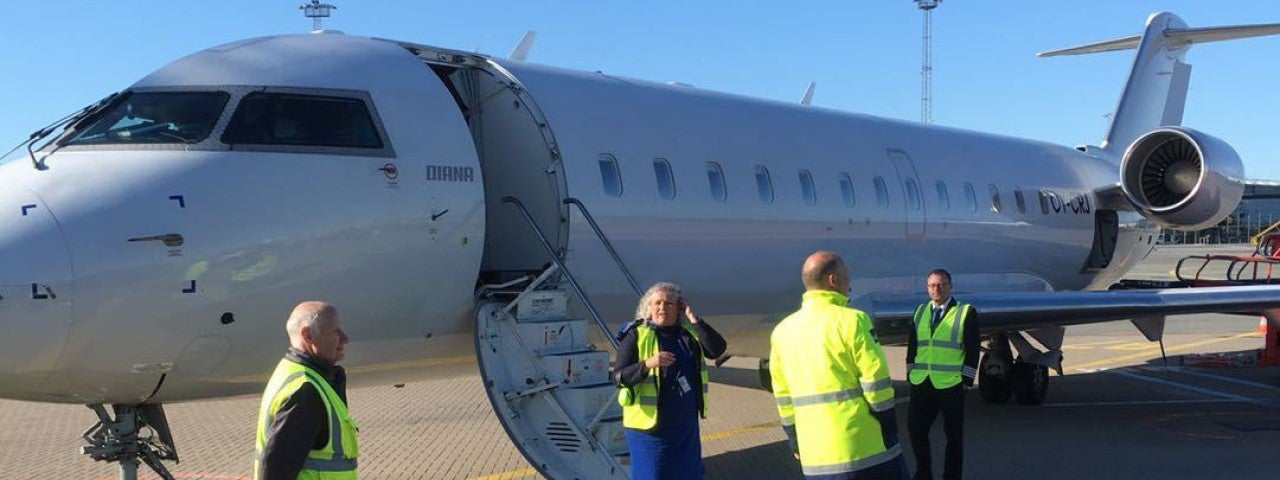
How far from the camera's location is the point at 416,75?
26.8 feet

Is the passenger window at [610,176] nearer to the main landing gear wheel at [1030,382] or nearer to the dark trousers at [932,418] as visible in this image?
the dark trousers at [932,418]

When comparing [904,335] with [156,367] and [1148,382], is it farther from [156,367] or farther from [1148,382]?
[156,367]

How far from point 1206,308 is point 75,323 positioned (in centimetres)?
1061

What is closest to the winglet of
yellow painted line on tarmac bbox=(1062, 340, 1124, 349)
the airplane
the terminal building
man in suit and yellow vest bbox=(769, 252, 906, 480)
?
the airplane

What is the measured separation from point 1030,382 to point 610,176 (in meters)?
7.18

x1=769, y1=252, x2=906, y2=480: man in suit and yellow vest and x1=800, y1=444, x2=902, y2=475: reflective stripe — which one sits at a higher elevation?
x1=769, y1=252, x2=906, y2=480: man in suit and yellow vest

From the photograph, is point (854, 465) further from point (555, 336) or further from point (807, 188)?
point (807, 188)

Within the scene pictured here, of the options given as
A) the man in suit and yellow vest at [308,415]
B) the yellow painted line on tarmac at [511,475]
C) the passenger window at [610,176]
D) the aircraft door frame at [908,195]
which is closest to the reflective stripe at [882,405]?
the man in suit and yellow vest at [308,415]

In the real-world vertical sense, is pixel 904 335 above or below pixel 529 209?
below

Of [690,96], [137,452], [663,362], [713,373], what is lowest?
[713,373]

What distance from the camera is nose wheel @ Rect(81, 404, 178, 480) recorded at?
6.74 meters

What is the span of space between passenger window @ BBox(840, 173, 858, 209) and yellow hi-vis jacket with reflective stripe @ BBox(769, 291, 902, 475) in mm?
7038

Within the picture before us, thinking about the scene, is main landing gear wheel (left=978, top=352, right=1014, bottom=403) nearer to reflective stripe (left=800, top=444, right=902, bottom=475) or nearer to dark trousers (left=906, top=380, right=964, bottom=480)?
dark trousers (left=906, top=380, right=964, bottom=480)

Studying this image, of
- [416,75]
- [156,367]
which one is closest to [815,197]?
[416,75]
